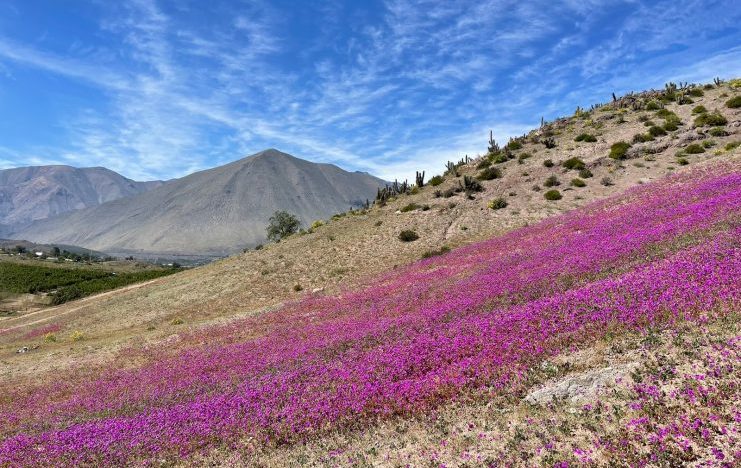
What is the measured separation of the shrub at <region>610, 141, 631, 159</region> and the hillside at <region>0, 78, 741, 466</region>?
1488 cm

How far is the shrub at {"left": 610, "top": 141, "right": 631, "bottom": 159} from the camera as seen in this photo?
46250 mm

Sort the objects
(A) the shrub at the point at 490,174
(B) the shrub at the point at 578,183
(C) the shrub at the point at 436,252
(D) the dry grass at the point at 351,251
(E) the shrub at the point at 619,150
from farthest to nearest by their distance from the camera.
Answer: (A) the shrub at the point at 490,174 → (E) the shrub at the point at 619,150 → (B) the shrub at the point at 578,183 → (C) the shrub at the point at 436,252 → (D) the dry grass at the point at 351,251

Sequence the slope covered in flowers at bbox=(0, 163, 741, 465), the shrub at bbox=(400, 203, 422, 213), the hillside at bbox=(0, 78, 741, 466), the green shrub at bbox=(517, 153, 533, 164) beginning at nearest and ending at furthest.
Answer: the hillside at bbox=(0, 78, 741, 466)
the slope covered in flowers at bbox=(0, 163, 741, 465)
the shrub at bbox=(400, 203, 422, 213)
the green shrub at bbox=(517, 153, 533, 164)

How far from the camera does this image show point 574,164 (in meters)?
48.2

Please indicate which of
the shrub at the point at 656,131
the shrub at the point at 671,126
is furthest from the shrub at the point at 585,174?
the shrub at the point at 671,126

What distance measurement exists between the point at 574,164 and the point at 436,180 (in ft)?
64.6

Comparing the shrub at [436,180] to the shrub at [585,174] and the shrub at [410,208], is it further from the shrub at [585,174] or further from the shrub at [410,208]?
the shrub at [585,174]

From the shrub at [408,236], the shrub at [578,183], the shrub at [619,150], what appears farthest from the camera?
the shrub at [619,150]

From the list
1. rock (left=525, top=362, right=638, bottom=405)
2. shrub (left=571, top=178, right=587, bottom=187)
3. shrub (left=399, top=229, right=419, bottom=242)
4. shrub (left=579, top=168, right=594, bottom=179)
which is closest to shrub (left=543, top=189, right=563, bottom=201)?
shrub (left=571, top=178, right=587, bottom=187)

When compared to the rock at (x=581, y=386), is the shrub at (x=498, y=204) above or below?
above

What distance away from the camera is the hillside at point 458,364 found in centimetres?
650

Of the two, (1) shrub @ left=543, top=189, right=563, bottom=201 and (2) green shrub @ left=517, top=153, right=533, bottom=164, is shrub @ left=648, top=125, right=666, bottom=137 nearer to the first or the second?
(2) green shrub @ left=517, top=153, right=533, bottom=164

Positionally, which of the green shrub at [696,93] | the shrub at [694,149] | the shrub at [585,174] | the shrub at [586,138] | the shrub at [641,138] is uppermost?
the green shrub at [696,93]

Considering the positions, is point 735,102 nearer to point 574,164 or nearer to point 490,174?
point 574,164
